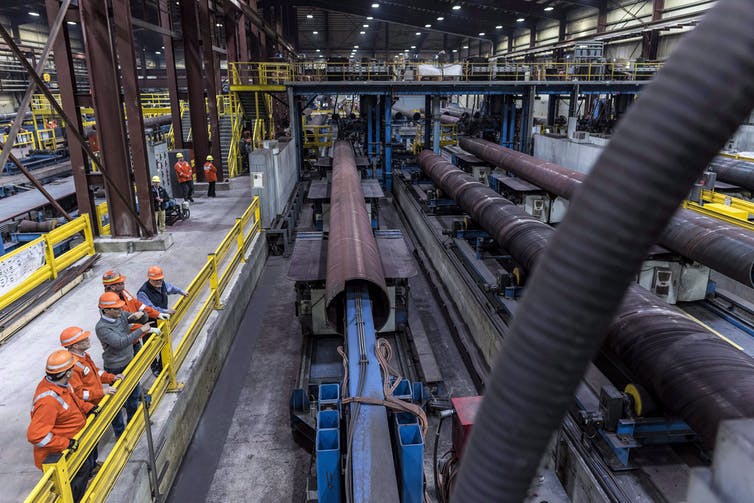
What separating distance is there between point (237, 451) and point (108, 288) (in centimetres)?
254

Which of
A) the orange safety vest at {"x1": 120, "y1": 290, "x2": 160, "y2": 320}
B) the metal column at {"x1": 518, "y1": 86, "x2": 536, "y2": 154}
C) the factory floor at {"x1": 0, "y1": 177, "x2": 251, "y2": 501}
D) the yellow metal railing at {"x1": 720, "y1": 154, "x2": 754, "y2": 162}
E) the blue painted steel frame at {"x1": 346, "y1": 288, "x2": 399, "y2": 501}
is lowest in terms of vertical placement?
the factory floor at {"x1": 0, "y1": 177, "x2": 251, "y2": 501}

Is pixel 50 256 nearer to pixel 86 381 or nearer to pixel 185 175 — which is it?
pixel 86 381

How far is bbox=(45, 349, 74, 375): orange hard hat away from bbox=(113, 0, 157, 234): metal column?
7.37m

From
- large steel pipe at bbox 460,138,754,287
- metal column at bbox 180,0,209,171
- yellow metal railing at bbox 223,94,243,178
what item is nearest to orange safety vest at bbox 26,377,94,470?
large steel pipe at bbox 460,138,754,287

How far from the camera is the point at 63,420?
4.09 metres

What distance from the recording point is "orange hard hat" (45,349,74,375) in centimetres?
397

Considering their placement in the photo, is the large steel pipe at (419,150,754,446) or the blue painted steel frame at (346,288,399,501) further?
the large steel pipe at (419,150,754,446)

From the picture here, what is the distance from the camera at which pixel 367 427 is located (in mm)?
4484

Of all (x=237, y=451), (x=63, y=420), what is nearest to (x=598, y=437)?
(x=237, y=451)

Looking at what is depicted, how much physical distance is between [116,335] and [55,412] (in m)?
1.28

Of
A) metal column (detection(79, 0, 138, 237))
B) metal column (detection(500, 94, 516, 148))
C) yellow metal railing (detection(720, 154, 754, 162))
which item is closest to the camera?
metal column (detection(79, 0, 138, 237))

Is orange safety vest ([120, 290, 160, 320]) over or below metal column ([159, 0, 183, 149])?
below

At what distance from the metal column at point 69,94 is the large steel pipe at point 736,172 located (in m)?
16.4

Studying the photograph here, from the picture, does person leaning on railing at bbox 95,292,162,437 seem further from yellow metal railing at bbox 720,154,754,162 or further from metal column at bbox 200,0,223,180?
yellow metal railing at bbox 720,154,754,162
